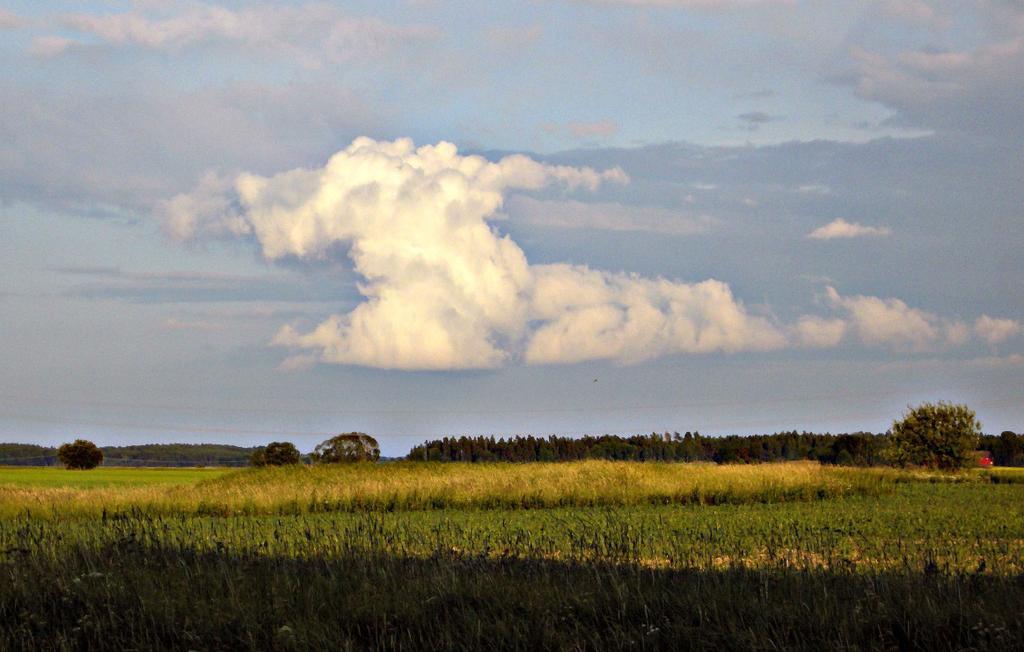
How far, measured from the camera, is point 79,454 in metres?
91.1

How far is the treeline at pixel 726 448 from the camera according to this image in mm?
111000

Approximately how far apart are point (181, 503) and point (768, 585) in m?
27.2

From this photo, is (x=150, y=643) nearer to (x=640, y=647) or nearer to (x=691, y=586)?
(x=640, y=647)

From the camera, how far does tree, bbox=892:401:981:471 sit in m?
70.7

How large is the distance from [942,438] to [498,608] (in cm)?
7104

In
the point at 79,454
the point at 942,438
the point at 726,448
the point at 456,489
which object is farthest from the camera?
the point at 726,448

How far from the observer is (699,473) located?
4009cm

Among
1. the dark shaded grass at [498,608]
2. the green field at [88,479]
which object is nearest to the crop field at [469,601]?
the dark shaded grass at [498,608]

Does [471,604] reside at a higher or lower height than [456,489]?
higher

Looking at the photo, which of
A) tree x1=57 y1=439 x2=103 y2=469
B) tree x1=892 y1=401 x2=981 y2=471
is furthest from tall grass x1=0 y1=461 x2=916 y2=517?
tree x1=57 y1=439 x2=103 y2=469

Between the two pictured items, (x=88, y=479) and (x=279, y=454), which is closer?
(x=88, y=479)

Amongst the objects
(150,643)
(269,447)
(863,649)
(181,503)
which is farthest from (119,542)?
(269,447)

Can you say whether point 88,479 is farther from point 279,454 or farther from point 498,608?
point 498,608

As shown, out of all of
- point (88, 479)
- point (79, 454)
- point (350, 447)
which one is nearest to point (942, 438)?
point (350, 447)
